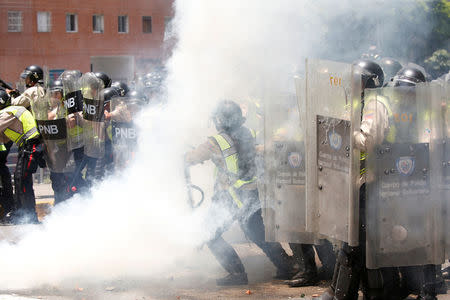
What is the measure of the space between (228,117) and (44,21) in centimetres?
2569

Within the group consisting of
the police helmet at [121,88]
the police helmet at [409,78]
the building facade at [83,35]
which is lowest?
the police helmet at [409,78]

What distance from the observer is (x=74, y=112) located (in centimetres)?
846

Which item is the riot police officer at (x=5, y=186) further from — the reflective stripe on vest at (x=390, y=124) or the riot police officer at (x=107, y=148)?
the reflective stripe on vest at (x=390, y=124)

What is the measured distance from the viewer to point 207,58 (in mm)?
6984

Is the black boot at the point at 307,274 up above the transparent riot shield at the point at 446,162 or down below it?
below

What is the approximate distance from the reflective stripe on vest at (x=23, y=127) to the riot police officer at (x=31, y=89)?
2.43ft

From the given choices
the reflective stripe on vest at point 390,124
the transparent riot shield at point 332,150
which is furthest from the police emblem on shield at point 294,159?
the reflective stripe on vest at point 390,124

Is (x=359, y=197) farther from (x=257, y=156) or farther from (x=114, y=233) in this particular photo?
(x=114, y=233)

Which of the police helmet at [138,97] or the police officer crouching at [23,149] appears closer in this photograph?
the police officer crouching at [23,149]

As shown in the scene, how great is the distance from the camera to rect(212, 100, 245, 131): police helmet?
5938 millimetres

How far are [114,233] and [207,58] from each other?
2.01 m

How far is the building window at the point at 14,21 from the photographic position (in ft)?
91.9

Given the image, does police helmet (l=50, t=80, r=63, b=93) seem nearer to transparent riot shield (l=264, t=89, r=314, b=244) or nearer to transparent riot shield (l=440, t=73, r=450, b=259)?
transparent riot shield (l=264, t=89, r=314, b=244)

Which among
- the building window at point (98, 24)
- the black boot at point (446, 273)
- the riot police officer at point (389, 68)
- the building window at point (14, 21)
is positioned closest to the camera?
the black boot at point (446, 273)
